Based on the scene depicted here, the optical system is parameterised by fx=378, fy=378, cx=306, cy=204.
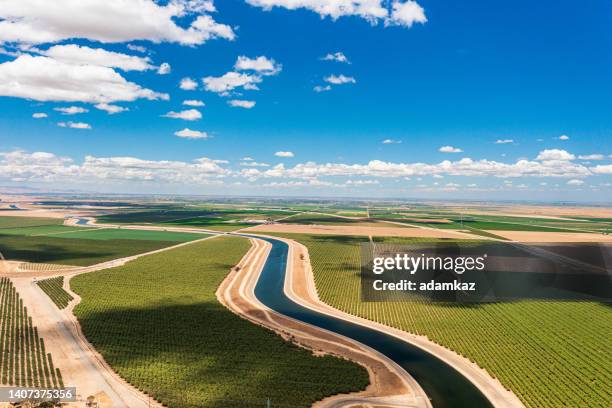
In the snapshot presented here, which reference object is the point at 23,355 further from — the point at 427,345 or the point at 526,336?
the point at 526,336

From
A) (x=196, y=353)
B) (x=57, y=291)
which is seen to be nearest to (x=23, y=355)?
(x=196, y=353)

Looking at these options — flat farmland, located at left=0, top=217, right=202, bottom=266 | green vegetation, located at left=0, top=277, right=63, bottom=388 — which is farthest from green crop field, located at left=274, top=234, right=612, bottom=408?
flat farmland, located at left=0, top=217, right=202, bottom=266

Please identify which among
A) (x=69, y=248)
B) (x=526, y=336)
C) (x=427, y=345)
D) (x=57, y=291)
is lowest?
(x=427, y=345)

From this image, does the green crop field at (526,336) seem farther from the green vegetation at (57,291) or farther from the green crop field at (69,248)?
the green crop field at (69,248)

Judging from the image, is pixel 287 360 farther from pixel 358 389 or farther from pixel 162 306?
pixel 162 306

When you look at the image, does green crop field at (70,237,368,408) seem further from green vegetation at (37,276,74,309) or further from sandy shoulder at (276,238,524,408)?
sandy shoulder at (276,238,524,408)
